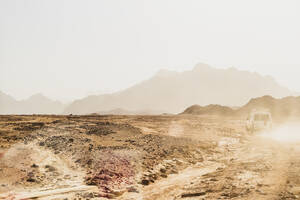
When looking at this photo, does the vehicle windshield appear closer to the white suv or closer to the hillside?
the white suv

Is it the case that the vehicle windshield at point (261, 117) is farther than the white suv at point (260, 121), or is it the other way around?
the vehicle windshield at point (261, 117)

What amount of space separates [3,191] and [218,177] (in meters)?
6.96

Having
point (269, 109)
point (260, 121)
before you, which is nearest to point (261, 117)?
point (260, 121)

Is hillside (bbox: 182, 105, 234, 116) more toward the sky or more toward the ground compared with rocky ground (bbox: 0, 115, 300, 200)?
more toward the sky

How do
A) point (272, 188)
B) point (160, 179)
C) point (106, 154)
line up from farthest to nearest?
point (106, 154) → point (160, 179) → point (272, 188)

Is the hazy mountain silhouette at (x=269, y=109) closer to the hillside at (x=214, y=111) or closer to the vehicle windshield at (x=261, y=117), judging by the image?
the hillside at (x=214, y=111)

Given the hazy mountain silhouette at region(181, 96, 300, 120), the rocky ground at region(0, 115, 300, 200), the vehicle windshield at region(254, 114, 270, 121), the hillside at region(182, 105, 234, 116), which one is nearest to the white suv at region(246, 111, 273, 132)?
the vehicle windshield at region(254, 114, 270, 121)

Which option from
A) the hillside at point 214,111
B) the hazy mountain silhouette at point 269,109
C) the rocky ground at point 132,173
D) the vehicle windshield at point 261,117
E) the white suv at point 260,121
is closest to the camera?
the rocky ground at point 132,173

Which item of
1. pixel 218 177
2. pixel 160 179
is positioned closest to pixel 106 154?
pixel 160 179

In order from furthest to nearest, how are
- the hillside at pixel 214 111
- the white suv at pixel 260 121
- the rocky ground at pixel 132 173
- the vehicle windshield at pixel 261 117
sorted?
the hillside at pixel 214 111
the vehicle windshield at pixel 261 117
the white suv at pixel 260 121
the rocky ground at pixel 132 173

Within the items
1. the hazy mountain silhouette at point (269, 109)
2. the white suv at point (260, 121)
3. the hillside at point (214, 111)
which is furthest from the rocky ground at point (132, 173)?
the hillside at point (214, 111)

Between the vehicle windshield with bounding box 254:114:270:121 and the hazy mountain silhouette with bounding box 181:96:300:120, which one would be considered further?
the hazy mountain silhouette with bounding box 181:96:300:120

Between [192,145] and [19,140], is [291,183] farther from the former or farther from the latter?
[19,140]

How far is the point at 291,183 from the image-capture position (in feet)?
22.6
